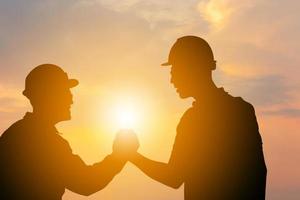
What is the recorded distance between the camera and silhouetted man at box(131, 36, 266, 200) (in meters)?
7.93

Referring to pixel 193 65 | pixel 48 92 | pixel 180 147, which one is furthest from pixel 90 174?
pixel 193 65

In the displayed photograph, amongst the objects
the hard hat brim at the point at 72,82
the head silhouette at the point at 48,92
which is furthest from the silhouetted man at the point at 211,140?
the head silhouette at the point at 48,92

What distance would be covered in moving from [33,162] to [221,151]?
3.95m

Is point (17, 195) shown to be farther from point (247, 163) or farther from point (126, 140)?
point (247, 163)

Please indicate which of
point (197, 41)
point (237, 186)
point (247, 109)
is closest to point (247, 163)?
point (237, 186)

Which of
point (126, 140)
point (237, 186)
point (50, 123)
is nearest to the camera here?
point (237, 186)

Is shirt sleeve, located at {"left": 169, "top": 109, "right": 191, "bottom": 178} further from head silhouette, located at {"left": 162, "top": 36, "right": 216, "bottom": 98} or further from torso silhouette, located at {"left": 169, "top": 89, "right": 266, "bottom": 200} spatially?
head silhouette, located at {"left": 162, "top": 36, "right": 216, "bottom": 98}

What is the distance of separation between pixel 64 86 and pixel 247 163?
459 cm

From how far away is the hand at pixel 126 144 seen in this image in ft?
37.2

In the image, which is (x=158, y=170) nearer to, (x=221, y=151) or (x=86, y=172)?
(x=221, y=151)

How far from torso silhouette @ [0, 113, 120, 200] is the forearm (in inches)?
62.7

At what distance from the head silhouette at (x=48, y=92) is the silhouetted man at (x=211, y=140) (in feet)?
9.83

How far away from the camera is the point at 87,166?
419 inches

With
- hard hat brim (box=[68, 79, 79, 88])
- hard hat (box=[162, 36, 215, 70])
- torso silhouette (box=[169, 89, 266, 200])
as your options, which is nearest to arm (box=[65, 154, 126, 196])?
hard hat brim (box=[68, 79, 79, 88])
